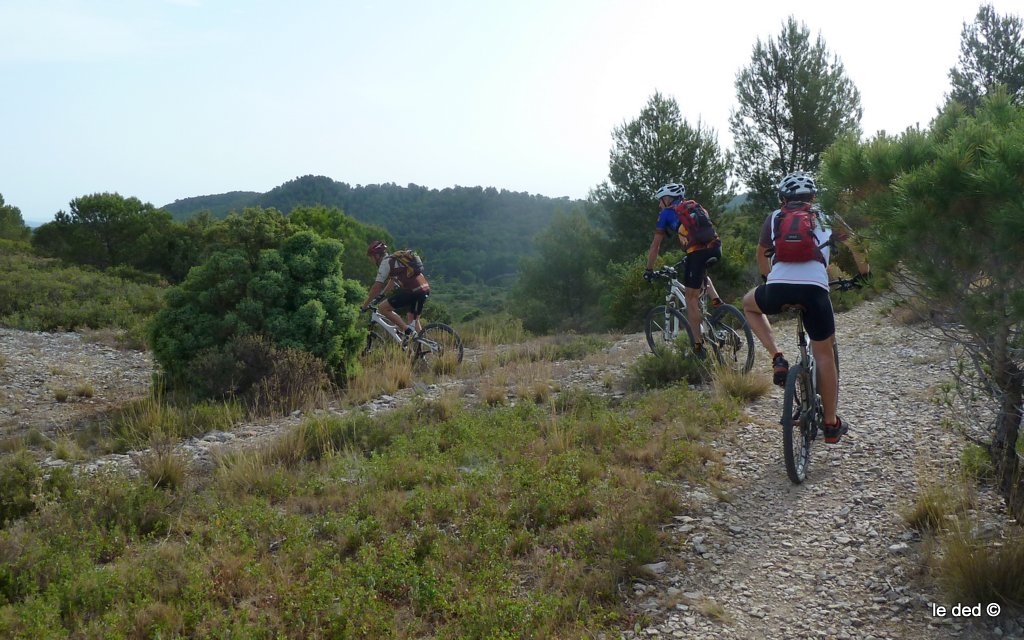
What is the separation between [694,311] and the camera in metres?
7.23

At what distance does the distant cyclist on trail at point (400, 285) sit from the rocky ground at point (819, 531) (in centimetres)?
248

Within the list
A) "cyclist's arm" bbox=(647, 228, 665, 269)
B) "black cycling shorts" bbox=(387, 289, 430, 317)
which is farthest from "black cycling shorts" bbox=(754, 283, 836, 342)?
"black cycling shorts" bbox=(387, 289, 430, 317)

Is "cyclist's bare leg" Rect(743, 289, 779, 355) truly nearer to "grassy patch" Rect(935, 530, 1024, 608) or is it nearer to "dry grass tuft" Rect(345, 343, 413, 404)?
"grassy patch" Rect(935, 530, 1024, 608)

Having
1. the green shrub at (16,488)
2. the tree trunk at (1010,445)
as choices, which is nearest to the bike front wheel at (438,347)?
the green shrub at (16,488)

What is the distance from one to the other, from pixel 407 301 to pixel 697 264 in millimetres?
4343

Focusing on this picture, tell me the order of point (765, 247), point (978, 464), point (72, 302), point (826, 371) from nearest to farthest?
point (978, 464) < point (826, 371) < point (765, 247) < point (72, 302)

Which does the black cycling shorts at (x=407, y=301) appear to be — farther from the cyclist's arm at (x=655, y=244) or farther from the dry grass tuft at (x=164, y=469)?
the dry grass tuft at (x=164, y=469)

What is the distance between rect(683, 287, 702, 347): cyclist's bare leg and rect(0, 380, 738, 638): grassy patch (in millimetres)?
1472

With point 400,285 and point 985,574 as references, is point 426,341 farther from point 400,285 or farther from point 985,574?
point 985,574

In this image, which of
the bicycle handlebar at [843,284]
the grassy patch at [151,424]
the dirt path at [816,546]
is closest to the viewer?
the dirt path at [816,546]

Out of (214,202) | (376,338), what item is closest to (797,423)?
(376,338)

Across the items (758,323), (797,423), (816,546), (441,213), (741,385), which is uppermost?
(441,213)

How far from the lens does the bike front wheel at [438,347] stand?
954 cm

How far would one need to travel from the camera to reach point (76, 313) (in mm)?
15180
